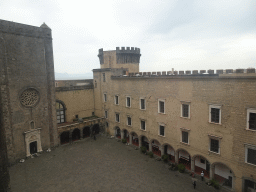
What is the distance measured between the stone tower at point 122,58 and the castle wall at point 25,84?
11442 mm

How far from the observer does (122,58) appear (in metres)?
34.1

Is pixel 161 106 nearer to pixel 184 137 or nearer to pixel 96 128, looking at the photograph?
pixel 184 137

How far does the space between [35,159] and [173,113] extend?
19.7 meters

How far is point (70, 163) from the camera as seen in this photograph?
2309 cm

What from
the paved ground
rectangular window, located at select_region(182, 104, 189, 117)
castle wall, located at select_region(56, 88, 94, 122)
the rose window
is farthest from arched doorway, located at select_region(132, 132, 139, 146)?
the rose window

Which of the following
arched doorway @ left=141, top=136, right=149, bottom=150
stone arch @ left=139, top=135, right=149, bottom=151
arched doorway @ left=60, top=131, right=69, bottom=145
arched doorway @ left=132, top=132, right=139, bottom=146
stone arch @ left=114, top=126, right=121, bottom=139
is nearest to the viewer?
stone arch @ left=139, top=135, right=149, bottom=151

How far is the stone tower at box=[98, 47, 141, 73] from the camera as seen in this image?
33938 mm

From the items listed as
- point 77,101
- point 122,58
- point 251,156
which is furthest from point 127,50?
point 251,156

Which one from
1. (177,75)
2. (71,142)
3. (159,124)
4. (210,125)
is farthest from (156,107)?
(71,142)

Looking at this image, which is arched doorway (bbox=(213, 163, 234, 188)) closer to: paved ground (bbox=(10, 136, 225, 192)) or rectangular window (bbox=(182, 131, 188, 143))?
paved ground (bbox=(10, 136, 225, 192))

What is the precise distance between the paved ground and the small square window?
686 cm

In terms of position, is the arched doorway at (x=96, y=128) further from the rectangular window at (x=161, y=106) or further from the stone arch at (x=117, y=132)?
the rectangular window at (x=161, y=106)

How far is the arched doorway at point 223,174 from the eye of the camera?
59.3 ft

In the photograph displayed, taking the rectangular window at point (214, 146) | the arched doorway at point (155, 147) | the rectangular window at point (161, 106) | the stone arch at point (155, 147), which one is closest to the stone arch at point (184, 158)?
the stone arch at point (155, 147)
